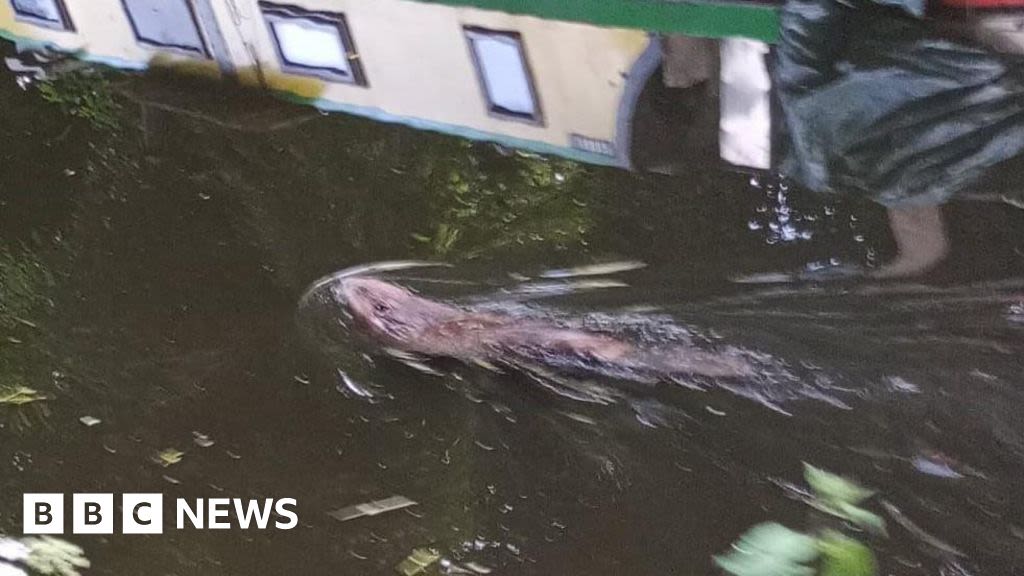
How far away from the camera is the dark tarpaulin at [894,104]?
0.83m

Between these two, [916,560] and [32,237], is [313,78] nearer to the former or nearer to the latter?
[32,237]

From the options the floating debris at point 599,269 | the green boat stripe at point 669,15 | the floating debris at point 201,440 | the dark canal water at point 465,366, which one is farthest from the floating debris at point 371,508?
the green boat stripe at point 669,15

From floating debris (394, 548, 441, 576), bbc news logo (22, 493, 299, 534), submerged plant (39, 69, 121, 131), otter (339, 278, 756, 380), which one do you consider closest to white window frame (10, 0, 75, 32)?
submerged plant (39, 69, 121, 131)

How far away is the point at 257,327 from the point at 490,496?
0.99 feet

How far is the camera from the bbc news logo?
3.49 ft

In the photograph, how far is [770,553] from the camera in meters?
0.97

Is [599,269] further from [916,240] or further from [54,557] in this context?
[54,557]

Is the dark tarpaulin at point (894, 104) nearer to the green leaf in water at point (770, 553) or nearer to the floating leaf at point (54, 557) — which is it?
the green leaf in water at point (770, 553)

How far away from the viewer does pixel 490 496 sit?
40.6 inches

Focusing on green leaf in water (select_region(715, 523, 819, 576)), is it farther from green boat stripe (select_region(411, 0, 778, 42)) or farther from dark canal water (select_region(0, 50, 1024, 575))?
green boat stripe (select_region(411, 0, 778, 42))

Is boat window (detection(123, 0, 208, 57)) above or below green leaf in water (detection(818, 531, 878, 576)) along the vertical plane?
above

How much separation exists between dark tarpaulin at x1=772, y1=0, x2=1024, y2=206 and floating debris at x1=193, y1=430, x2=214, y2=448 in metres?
0.65

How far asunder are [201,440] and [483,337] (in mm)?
316

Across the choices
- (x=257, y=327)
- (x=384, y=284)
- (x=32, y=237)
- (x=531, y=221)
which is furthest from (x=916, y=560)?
(x=32, y=237)
